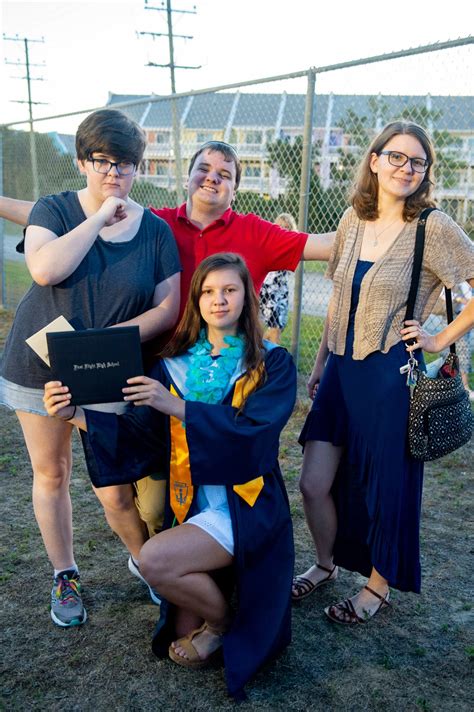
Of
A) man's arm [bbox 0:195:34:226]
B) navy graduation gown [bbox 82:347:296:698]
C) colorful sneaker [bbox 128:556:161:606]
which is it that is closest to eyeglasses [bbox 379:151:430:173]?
navy graduation gown [bbox 82:347:296:698]

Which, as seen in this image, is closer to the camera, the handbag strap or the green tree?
the handbag strap

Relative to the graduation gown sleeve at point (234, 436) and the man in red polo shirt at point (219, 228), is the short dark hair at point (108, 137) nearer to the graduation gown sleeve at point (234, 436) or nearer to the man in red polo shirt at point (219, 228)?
the man in red polo shirt at point (219, 228)

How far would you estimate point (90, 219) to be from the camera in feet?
8.25

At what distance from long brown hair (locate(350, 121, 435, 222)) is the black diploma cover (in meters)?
1.14

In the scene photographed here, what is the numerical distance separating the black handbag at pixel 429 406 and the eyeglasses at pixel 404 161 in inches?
6.5

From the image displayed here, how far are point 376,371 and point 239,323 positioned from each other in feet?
1.95

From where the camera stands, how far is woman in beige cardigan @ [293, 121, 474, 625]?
8.96ft

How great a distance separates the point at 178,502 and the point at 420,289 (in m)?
1.29

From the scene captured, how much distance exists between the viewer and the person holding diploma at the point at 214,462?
248 centimetres

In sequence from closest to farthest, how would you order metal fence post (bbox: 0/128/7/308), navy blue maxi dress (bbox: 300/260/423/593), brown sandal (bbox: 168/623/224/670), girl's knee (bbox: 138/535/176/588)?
1. girl's knee (bbox: 138/535/176/588)
2. brown sandal (bbox: 168/623/224/670)
3. navy blue maxi dress (bbox: 300/260/423/593)
4. metal fence post (bbox: 0/128/7/308)

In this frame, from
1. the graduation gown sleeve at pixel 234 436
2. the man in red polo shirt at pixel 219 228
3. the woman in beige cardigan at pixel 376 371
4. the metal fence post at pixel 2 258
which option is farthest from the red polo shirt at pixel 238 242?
the metal fence post at pixel 2 258

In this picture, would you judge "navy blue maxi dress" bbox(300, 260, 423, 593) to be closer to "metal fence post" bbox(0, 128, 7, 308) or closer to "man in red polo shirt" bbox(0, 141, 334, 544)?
"man in red polo shirt" bbox(0, 141, 334, 544)

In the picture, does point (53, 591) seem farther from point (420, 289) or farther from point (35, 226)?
point (420, 289)

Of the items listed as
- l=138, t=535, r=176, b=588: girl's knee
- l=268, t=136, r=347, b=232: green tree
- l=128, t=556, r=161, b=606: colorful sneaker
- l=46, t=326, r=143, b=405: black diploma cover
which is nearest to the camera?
l=46, t=326, r=143, b=405: black diploma cover
